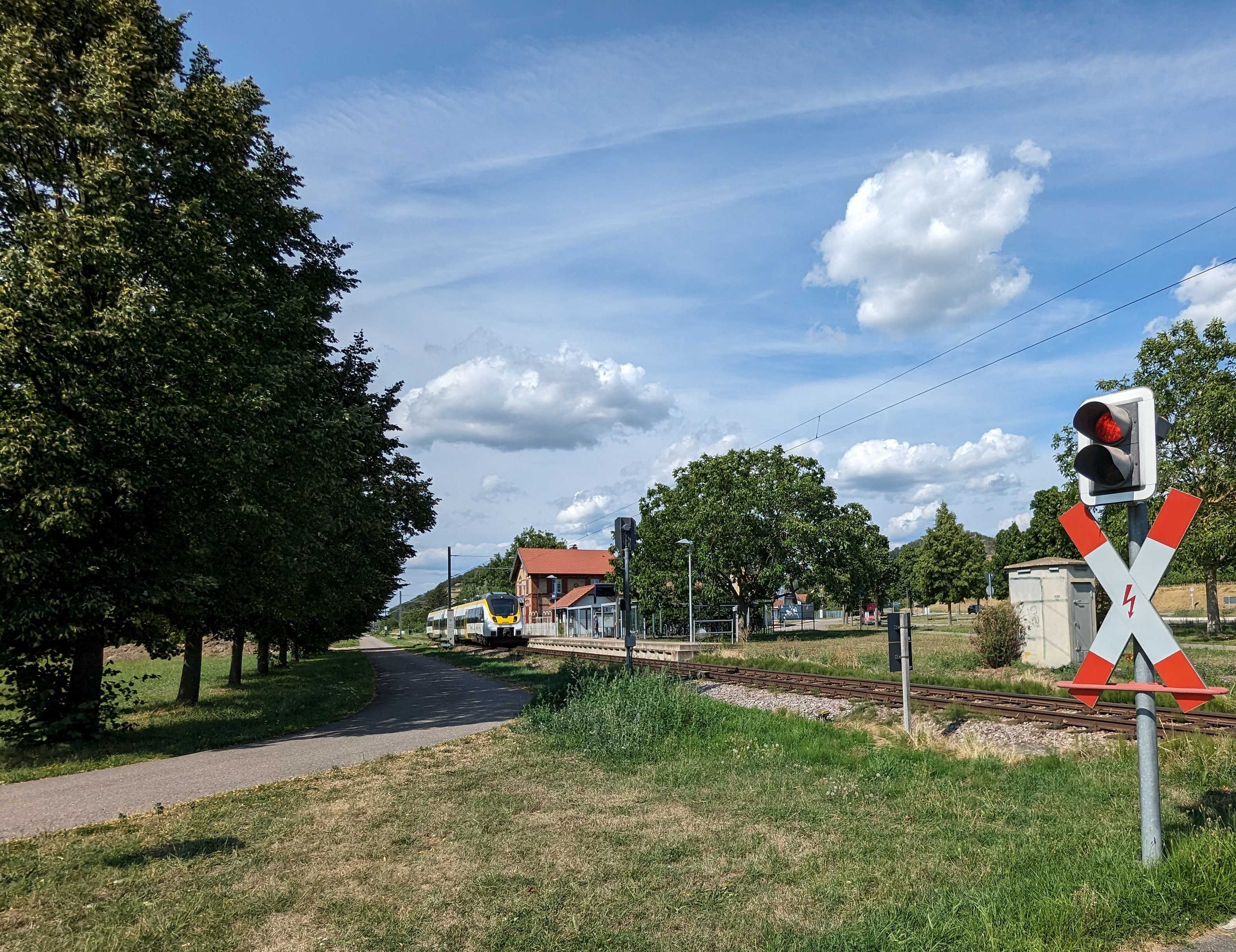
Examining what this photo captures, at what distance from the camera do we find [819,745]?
9.77 m

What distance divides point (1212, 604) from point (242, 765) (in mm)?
36798

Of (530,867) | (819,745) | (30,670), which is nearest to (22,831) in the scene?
(530,867)

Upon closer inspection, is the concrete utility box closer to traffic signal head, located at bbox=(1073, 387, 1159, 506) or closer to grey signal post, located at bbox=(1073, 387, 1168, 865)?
grey signal post, located at bbox=(1073, 387, 1168, 865)

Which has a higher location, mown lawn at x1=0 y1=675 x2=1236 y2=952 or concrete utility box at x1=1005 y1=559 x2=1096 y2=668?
concrete utility box at x1=1005 y1=559 x2=1096 y2=668

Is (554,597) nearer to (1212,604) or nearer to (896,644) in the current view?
(1212,604)

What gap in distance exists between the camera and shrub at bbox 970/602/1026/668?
19.3 metres

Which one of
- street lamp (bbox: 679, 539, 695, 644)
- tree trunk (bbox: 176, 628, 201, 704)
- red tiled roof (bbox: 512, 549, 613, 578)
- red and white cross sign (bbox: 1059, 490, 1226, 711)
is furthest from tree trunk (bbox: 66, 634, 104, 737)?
red tiled roof (bbox: 512, 549, 613, 578)

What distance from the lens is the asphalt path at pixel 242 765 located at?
26.6ft

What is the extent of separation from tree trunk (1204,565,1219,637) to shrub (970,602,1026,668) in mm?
18013

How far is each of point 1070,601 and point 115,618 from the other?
19.4 meters

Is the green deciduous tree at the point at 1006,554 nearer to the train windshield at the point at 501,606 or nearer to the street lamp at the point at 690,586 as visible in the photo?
the street lamp at the point at 690,586

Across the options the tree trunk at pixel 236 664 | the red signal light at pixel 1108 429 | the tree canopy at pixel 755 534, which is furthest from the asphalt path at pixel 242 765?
the tree canopy at pixel 755 534

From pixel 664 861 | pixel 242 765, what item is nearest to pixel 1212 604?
pixel 664 861

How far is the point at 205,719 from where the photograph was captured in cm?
1516
